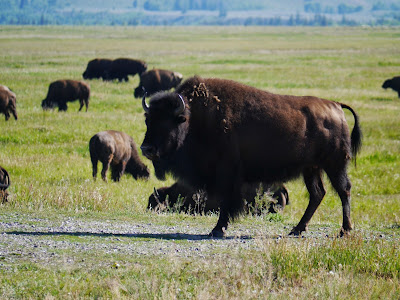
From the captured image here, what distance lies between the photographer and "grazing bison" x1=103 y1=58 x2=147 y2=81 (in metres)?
44.6

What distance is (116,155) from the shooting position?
15.9m

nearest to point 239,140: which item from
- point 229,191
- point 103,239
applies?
point 229,191

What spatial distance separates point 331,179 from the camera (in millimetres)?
8578

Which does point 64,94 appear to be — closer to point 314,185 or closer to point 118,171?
point 118,171

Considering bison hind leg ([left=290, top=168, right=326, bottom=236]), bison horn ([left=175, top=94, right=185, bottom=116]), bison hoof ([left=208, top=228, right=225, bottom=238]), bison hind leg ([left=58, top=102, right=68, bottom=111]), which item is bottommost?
bison hind leg ([left=58, top=102, right=68, bottom=111])

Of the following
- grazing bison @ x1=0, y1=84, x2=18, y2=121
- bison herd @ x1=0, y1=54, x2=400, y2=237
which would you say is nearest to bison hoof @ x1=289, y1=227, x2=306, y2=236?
bison herd @ x1=0, y1=54, x2=400, y2=237

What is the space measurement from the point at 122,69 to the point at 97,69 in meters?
1.74

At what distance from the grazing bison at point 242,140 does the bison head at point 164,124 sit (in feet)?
0.04

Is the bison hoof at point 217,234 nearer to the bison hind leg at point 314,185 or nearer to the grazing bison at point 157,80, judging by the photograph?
the bison hind leg at point 314,185

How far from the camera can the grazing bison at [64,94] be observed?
91.2 ft

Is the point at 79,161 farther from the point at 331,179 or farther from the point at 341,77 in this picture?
the point at 341,77

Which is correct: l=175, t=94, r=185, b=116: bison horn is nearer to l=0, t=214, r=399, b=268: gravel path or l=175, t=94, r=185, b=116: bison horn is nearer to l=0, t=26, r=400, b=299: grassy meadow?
l=0, t=214, r=399, b=268: gravel path

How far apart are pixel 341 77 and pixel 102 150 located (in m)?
32.8

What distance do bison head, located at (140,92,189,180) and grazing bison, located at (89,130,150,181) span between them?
7.54 metres
